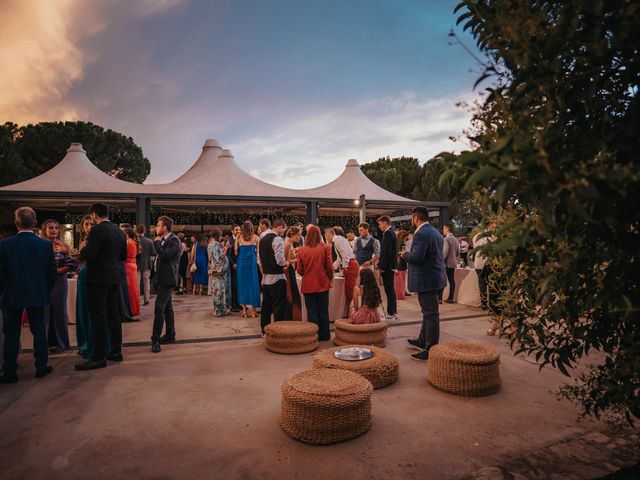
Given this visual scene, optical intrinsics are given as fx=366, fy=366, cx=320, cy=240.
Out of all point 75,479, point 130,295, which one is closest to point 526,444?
point 75,479

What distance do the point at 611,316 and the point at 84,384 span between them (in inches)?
160

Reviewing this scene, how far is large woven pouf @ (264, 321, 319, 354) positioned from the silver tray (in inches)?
35.3

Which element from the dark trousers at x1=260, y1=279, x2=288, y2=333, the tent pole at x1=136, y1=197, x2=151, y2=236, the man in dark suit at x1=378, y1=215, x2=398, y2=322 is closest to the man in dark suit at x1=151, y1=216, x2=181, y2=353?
the dark trousers at x1=260, y1=279, x2=288, y2=333

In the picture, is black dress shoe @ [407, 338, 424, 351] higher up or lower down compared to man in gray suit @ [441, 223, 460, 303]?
lower down

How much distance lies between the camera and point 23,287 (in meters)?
3.53

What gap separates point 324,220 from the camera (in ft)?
67.0

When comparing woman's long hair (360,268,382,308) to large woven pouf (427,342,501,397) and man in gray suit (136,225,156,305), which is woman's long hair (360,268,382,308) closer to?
large woven pouf (427,342,501,397)

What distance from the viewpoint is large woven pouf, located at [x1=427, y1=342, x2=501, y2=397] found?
10.1ft

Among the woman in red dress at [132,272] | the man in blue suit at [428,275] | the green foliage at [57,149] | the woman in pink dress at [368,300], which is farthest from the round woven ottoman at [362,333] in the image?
the green foliage at [57,149]

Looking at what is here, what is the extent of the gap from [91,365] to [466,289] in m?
6.65

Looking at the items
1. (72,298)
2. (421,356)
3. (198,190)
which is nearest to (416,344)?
(421,356)

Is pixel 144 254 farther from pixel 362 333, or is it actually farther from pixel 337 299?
pixel 362 333

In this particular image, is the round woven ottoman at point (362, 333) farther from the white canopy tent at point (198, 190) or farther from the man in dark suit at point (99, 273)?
the white canopy tent at point (198, 190)

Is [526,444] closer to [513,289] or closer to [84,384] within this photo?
[513,289]
